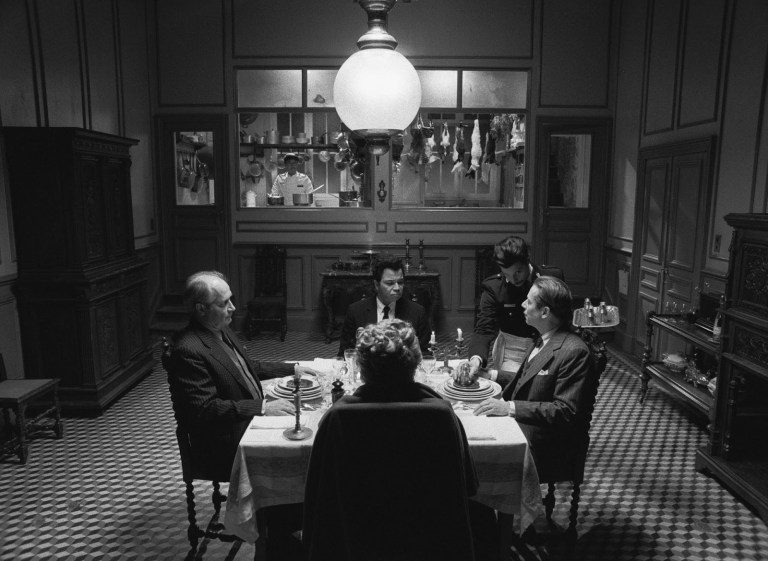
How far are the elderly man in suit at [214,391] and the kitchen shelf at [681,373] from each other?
2.81 meters

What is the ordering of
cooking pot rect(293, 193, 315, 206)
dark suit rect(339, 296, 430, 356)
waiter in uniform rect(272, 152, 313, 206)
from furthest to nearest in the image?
waiter in uniform rect(272, 152, 313, 206)
cooking pot rect(293, 193, 315, 206)
dark suit rect(339, 296, 430, 356)

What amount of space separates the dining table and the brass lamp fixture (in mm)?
1096

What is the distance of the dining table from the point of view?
222cm

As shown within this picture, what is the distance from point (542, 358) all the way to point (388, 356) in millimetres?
977

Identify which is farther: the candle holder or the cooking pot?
the cooking pot

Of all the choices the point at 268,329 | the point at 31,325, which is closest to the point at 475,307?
the point at 268,329

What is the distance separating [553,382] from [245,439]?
3.98ft

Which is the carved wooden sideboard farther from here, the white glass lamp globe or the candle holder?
the white glass lamp globe

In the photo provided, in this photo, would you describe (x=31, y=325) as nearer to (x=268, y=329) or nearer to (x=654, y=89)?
(x=268, y=329)

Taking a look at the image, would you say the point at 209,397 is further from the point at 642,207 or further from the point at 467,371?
the point at 642,207

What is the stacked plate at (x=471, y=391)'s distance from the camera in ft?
8.27

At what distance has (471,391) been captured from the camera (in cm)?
255

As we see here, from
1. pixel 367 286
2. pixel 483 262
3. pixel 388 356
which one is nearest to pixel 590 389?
pixel 388 356

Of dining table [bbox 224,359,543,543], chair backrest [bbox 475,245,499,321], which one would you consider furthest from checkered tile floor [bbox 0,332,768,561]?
chair backrest [bbox 475,245,499,321]
